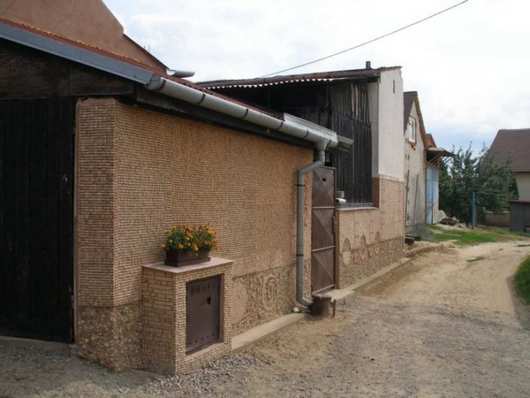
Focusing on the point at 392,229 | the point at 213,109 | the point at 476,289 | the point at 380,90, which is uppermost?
the point at 380,90

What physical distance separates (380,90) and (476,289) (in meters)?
6.00

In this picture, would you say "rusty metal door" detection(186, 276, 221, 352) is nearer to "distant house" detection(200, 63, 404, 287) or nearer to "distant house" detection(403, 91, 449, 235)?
"distant house" detection(200, 63, 404, 287)

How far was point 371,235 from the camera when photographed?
14797 millimetres

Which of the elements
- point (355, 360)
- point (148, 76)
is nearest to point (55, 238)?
point (148, 76)

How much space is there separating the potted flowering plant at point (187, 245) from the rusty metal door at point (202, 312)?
0.28m

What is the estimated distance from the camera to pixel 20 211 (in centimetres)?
596

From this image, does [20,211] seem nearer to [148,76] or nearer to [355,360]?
[148,76]

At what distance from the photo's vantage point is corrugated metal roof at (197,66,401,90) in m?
12.9

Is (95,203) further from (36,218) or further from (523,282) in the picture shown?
(523,282)

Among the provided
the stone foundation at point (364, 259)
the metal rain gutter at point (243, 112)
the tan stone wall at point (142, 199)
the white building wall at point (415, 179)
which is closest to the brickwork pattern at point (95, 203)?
the tan stone wall at point (142, 199)

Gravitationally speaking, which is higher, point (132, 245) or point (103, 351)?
point (132, 245)

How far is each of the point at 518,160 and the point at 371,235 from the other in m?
34.8

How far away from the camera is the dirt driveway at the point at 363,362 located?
5.40 m

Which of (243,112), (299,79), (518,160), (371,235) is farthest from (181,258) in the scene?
(518,160)
